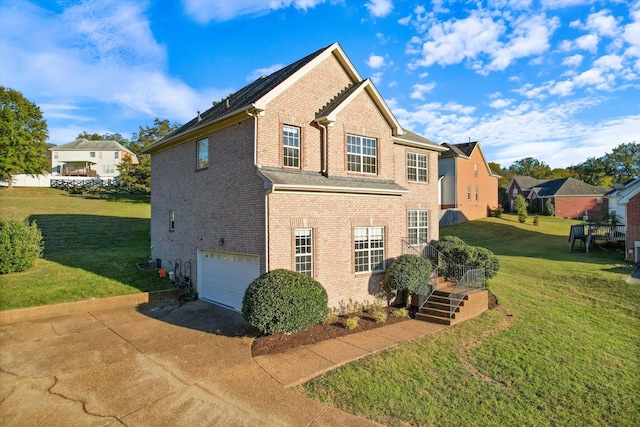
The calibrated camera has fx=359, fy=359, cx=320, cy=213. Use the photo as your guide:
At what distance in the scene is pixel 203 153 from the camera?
613 inches

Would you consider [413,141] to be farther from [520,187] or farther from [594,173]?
[594,173]

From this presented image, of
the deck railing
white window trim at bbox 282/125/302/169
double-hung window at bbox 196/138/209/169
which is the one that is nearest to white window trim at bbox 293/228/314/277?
white window trim at bbox 282/125/302/169

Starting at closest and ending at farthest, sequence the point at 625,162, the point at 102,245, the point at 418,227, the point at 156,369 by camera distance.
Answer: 1. the point at 156,369
2. the point at 418,227
3. the point at 102,245
4. the point at 625,162

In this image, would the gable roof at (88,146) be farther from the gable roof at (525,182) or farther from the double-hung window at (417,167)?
the gable roof at (525,182)

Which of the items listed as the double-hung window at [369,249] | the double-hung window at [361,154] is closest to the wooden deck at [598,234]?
the double-hung window at [369,249]

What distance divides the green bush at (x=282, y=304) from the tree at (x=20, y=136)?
158ft

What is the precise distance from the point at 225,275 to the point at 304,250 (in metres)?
3.86

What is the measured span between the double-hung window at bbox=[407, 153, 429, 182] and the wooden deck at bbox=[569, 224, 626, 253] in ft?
54.9

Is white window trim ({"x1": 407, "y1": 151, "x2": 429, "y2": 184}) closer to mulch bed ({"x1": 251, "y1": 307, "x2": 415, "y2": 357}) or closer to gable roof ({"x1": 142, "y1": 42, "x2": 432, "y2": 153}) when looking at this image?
gable roof ({"x1": 142, "y1": 42, "x2": 432, "y2": 153})

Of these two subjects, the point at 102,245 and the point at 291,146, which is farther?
the point at 102,245

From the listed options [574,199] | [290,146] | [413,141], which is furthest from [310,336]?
[574,199]

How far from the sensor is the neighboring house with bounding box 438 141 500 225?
38.0 m

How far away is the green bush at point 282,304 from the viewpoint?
33.2ft

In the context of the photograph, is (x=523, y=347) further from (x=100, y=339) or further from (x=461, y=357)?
(x=100, y=339)
